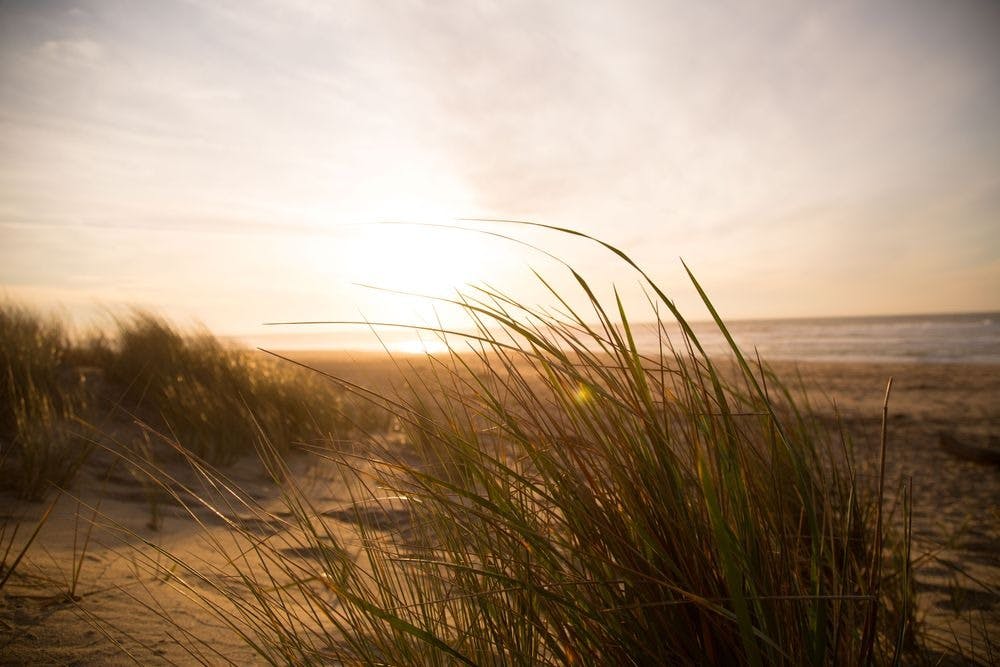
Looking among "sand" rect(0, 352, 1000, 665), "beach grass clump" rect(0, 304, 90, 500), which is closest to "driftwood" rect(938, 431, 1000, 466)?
"sand" rect(0, 352, 1000, 665)

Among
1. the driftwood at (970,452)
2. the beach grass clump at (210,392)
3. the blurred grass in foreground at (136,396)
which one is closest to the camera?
the blurred grass in foreground at (136,396)

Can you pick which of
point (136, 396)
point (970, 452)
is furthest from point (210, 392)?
point (970, 452)

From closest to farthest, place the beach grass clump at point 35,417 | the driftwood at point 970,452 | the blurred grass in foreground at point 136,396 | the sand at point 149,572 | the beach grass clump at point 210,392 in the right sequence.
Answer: the sand at point 149,572, the beach grass clump at point 35,417, the blurred grass in foreground at point 136,396, the beach grass clump at point 210,392, the driftwood at point 970,452

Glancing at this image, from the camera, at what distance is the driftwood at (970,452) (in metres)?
4.71

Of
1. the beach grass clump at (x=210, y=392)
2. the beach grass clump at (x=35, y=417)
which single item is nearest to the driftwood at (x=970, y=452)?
the beach grass clump at (x=210, y=392)

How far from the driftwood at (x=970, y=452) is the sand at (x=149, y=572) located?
0.06 metres

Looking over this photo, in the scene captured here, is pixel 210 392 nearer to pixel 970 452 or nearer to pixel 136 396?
pixel 136 396

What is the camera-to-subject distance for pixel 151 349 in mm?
5238

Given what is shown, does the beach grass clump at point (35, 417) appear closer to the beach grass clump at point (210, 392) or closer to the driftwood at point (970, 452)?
the beach grass clump at point (210, 392)

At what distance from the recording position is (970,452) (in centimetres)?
491

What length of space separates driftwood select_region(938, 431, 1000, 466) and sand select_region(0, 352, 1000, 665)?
62 millimetres

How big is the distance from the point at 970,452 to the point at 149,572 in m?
6.47

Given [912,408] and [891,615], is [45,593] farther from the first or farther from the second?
[912,408]

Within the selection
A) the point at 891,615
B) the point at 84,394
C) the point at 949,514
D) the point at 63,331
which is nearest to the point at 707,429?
the point at 891,615
